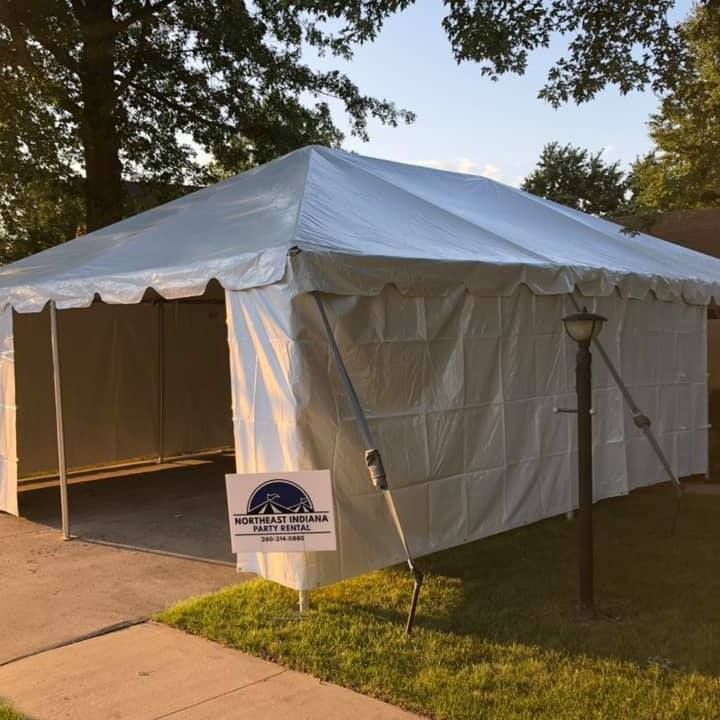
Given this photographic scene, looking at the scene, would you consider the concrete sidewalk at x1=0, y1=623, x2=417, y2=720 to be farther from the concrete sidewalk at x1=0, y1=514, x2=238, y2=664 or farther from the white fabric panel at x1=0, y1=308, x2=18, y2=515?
the white fabric panel at x1=0, y1=308, x2=18, y2=515

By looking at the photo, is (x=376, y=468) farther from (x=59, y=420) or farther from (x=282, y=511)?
(x=59, y=420)

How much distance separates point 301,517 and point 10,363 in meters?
4.18

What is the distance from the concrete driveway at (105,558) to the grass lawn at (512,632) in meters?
0.56

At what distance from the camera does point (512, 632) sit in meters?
4.60

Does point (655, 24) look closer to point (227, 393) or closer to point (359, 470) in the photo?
point (359, 470)

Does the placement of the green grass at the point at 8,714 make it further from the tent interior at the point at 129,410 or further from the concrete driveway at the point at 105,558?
the tent interior at the point at 129,410

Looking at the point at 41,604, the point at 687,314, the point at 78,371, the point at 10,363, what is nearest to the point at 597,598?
the point at 41,604

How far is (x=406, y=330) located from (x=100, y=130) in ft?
30.2

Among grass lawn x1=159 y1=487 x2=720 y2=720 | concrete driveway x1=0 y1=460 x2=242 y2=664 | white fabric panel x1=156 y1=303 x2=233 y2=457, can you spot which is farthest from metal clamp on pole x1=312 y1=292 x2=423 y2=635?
white fabric panel x1=156 y1=303 x2=233 y2=457

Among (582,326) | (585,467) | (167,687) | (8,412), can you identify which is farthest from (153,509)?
(582,326)

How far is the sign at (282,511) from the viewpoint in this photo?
470 centimetres

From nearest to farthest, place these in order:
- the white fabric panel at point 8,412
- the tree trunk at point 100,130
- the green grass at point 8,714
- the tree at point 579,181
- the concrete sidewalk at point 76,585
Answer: the green grass at point 8,714 → the concrete sidewalk at point 76,585 → the white fabric panel at point 8,412 → the tree trunk at point 100,130 → the tree at point 579,181

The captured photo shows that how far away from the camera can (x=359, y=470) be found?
515 centimetres

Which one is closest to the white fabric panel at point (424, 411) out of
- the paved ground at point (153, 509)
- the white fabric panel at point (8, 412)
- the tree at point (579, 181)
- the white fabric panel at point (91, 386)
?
the paved ground at point (153, 509)
